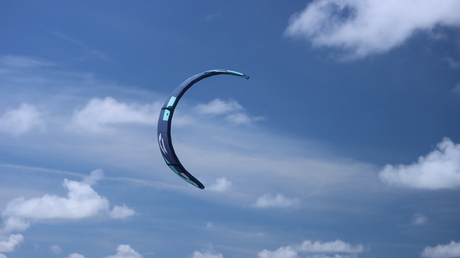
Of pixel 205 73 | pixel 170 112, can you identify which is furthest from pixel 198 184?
pixel 205 73

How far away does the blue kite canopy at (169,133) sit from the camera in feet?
224

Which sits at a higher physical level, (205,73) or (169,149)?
(205,73)

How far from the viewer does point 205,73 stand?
7212 centimetres

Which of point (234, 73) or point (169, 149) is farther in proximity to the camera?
point (234, 73)

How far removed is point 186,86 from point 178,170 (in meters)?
11.2

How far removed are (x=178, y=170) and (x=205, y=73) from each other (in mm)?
13631

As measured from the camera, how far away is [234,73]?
7312 cm

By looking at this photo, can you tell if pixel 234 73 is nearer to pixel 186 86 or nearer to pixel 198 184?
pixel 186 86

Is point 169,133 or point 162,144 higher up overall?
point 169,133

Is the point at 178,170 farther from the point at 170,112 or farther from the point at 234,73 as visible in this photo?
the point at 234,73

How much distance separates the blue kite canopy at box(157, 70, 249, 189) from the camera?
68125 millimetres

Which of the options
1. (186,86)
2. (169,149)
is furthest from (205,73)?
(169,149)

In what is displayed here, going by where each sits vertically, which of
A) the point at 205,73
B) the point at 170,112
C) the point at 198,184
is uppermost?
the point at 205,73

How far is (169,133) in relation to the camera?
68.6m
